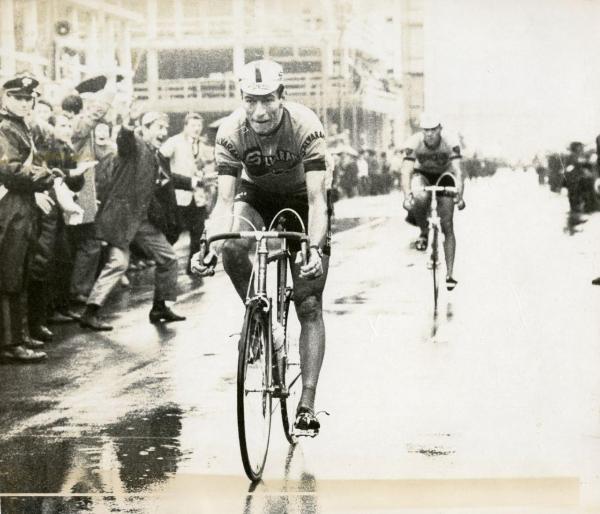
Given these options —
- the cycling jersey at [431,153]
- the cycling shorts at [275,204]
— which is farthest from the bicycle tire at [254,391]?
the cycling jersey at [431,153]

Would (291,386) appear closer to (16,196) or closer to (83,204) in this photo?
(83,204)

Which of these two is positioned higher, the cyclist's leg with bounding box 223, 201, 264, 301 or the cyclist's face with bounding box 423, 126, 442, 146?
the cyclist's face with bounding box 423, 126, 442, 146

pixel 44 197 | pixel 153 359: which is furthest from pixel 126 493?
pixel 44 197

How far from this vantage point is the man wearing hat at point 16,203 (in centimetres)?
597

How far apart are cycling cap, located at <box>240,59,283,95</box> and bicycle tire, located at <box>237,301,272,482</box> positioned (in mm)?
915

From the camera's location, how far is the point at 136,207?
237 inches

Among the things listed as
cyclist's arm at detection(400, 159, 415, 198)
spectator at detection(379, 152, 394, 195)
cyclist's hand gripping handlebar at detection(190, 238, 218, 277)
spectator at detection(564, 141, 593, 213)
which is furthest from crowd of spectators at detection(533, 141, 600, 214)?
cyclist's hand gripping handlebar at detection(190, 238, 218, 277)

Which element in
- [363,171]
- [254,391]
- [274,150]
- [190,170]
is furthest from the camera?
[190,170]

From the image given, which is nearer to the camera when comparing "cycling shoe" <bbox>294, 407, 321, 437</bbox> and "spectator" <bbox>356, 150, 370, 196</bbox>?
"cycling shoe" <bbox>294, 407, 321, 437</bbox>

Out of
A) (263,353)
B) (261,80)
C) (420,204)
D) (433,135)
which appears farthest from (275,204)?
(433,135)

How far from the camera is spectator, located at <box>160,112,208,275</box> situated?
5.89m

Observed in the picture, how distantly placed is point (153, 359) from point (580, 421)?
6.70 ft

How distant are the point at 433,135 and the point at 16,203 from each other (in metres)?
2.11

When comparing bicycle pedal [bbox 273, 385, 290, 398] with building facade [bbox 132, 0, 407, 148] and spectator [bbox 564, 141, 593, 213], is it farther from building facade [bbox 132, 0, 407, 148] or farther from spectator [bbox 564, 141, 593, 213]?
spectator [bbox 564, 141, 593, 213]
